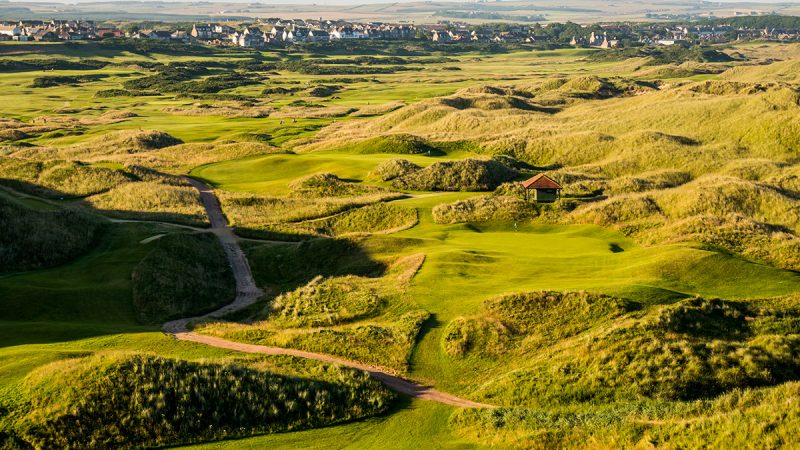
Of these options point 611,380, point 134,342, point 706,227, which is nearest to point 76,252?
point 134,342

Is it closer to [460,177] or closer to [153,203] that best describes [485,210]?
[460,177]

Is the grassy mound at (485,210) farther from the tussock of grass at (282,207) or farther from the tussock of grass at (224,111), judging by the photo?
the tussock of grass at (224,111)

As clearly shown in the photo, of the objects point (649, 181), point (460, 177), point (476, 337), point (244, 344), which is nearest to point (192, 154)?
point (460, 177)

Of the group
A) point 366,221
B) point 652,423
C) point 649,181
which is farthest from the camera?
point 649,181

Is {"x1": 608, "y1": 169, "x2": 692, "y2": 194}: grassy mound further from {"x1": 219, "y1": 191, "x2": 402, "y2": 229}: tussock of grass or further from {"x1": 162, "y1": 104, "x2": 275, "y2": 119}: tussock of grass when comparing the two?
{"x1": 162, "y1": 104, "x2": 275, "y2": 119}: tussock of grass

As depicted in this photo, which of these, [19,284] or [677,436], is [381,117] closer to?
[19,284]

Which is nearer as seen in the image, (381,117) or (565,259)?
(565,259)

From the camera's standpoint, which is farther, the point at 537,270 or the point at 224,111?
the point at 224,111

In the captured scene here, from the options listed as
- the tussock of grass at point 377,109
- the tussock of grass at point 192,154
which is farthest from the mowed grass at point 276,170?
the tussock of grass at point 377,109
